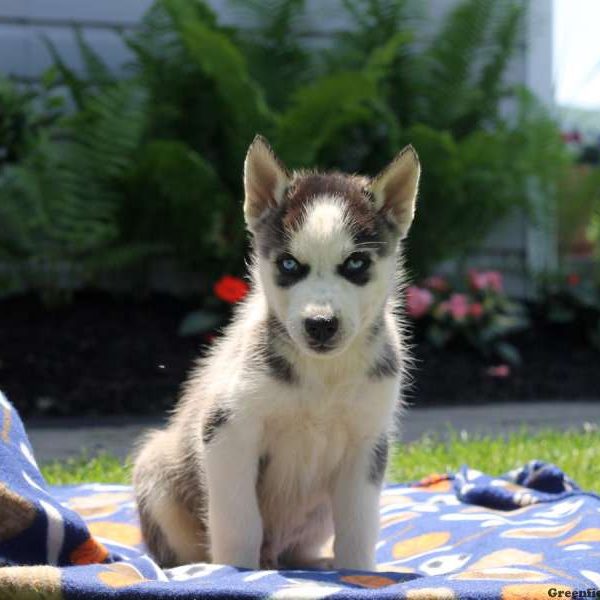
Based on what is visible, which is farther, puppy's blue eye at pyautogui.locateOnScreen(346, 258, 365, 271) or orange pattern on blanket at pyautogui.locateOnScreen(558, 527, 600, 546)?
orange pattern on blanket at pyautogui.locateOnScreen(558, 527, 600, 546)

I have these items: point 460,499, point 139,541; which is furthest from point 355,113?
point 139,541

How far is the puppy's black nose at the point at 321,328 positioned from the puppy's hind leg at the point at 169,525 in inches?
36.6

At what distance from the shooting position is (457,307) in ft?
28.9

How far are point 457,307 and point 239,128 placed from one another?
2.46 m

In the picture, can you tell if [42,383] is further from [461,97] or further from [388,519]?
[461,97]

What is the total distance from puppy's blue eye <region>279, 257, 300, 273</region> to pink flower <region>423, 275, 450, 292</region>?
20.2 feet

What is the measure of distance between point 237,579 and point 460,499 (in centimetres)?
199

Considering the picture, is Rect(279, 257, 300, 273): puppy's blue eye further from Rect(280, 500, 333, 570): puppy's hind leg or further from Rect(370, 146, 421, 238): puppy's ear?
Rect(280, 500, 333, 570): puppy's hind leg

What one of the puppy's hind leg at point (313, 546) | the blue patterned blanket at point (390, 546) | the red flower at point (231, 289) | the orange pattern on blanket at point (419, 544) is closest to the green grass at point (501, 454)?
the blue patterned blanket at point (390, 546)

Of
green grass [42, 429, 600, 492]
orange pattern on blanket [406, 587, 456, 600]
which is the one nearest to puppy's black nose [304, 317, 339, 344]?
orange pattern on blanket [406, 587, 456, 600]

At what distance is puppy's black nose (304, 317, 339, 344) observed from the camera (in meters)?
2.97

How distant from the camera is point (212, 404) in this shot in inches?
133

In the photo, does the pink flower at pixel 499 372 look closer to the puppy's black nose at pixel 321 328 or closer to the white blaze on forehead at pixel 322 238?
the white blaze on forehead at pixel 322 238

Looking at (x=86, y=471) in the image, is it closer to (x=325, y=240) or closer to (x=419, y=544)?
(x=419, y=544)
